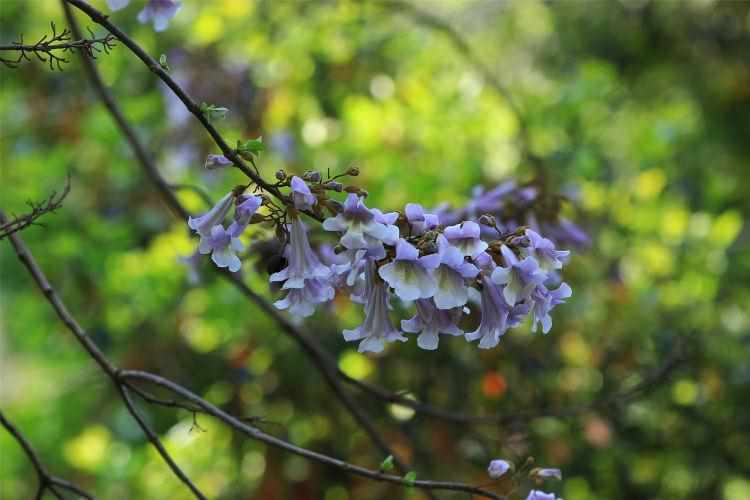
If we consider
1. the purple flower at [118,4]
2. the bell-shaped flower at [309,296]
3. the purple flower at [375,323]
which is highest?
the purple flower at [118,4]

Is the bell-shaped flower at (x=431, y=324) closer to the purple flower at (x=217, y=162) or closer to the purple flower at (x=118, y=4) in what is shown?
the purple flower at (x=217, y=162)

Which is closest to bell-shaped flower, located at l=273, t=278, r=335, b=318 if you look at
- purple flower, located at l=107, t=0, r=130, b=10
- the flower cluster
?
the flower cluster

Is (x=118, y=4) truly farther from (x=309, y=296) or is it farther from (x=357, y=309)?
(x=357, y=309)

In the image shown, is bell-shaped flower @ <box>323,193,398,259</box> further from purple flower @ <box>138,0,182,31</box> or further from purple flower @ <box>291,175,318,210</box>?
purple flower @ <box>138,0,182,31</box>

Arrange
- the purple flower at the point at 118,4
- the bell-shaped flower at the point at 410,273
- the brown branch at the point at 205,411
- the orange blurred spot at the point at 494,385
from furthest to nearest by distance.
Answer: the orange blurred spot at the point at 494,385, the purple flower at the point at 118,4, the brown branch at the point at 205,411, the bell-shaped flower at the point at 410,273

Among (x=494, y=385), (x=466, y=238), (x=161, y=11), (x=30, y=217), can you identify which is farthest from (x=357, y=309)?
(x=466, y=238)

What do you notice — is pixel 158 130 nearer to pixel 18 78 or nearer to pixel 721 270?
pixel 18 78

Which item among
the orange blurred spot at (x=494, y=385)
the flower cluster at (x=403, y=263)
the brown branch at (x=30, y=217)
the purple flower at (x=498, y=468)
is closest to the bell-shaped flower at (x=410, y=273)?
the flower cluster at (x=403, y=263)
